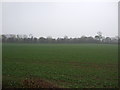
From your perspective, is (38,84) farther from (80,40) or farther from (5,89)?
(80,40)

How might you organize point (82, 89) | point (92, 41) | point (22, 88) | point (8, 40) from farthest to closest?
point (92, 41) → point (8, 40) → point (82, 89) → point (22, 88)

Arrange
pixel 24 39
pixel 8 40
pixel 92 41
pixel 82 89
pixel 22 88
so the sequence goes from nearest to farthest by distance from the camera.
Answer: pixel 22 88, pixel 82 89, pixel 8 40, pixel 24 39, pixel 92 41

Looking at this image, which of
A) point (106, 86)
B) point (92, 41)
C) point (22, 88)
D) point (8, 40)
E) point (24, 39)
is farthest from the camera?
point (92, 41)

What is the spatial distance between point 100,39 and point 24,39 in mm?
45930

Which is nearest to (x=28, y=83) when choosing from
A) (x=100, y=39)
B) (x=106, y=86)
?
(x=106, y=86)

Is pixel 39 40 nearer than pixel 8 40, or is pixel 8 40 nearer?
pixel 8 40

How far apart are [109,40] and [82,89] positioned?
326 ft

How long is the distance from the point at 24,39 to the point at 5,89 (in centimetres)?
8993

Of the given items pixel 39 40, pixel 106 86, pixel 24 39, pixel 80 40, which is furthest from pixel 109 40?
pixel 106 86

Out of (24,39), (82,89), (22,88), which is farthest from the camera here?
(24,39)

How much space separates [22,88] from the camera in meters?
7.49

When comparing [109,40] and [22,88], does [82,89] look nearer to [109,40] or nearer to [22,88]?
[22,88]

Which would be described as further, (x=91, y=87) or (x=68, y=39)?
(x=68, y=39)

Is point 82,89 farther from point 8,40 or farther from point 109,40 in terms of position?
point 109,40
